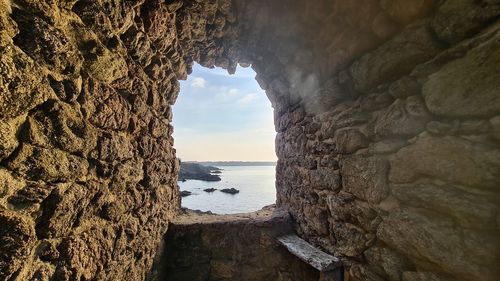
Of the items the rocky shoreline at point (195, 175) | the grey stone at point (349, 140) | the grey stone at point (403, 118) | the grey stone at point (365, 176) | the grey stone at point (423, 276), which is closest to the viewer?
the grey stone at point (423, 276)

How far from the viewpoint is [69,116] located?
111cm

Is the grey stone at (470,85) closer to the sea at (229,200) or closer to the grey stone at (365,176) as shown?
the grey stone at (365,176)

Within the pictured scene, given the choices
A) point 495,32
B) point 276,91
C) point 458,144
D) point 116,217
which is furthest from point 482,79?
point 276,91

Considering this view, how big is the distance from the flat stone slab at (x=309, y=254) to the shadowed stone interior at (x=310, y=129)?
97 millimetres

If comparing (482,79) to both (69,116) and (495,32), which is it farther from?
(69,116)

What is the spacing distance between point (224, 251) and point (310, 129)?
1.63 metres

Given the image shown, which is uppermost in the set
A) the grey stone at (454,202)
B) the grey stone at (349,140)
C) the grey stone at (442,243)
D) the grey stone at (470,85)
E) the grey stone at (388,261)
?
the grey stone at (470,85)

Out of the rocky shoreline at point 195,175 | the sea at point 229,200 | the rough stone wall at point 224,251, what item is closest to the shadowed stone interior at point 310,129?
the rough stone wall at point 224,251

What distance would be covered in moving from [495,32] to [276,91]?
7.69 ft

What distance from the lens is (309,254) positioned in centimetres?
229

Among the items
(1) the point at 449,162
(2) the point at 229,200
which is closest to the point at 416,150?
(1) the point at 449,162

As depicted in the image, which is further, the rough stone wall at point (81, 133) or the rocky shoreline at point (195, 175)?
the rocky shoreline at point (195, 175)

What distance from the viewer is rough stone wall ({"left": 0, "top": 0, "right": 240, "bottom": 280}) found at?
0.85m

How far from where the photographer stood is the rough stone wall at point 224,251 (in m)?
2.82
